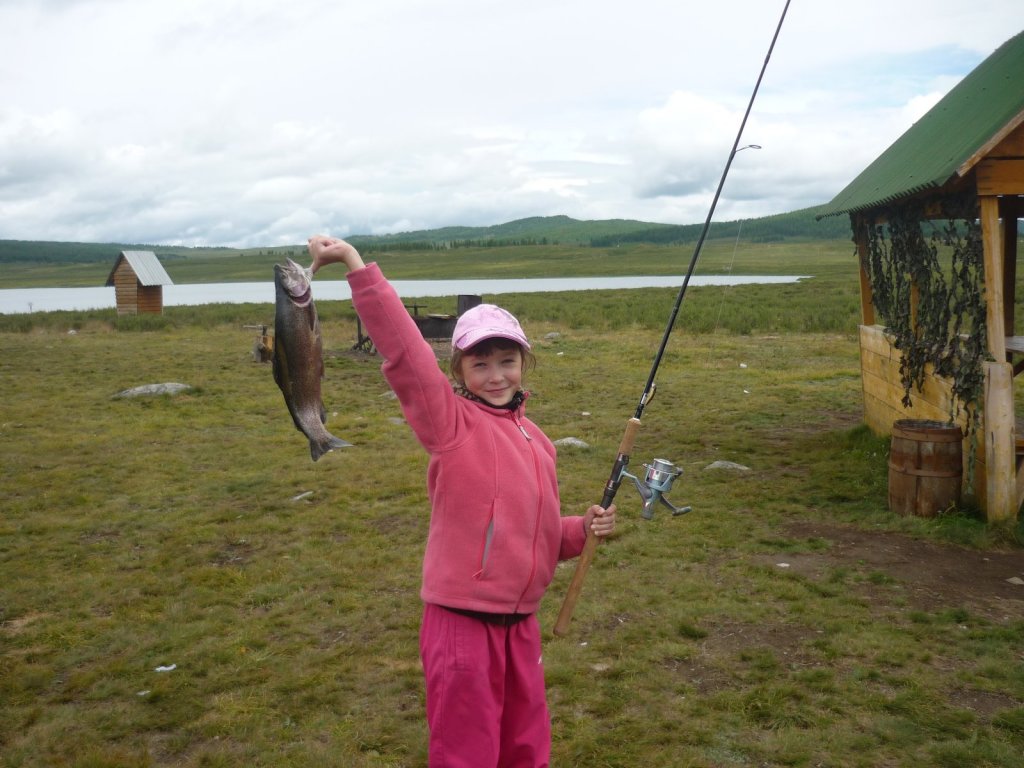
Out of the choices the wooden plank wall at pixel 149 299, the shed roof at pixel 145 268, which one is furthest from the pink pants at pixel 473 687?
the wooden plank wall at pixel 149 299

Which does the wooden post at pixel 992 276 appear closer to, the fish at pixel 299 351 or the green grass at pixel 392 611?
the green grass at pixel 392 611

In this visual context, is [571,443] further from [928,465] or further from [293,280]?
[293,280]

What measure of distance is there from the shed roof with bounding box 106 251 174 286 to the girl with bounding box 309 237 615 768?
106 ft

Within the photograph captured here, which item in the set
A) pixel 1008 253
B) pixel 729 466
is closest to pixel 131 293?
pixel 729 466

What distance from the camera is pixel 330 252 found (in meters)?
2.37

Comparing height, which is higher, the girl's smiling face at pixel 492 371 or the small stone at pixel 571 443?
the girl's smiling face at pixel 492 371

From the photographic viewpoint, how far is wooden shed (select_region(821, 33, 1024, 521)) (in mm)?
6949

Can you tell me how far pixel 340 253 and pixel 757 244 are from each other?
158 m

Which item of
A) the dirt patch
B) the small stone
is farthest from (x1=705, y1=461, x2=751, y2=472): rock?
the dirt patch

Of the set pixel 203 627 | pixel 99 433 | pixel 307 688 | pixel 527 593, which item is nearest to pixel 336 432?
pixel 99 433

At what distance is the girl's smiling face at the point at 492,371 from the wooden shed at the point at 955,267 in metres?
5.43

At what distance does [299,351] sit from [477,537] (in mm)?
778

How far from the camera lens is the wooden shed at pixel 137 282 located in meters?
32.6

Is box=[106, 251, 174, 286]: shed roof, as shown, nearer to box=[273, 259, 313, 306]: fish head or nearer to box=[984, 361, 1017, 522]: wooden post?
box=[984, 361, 1017, 522]: wooden post
